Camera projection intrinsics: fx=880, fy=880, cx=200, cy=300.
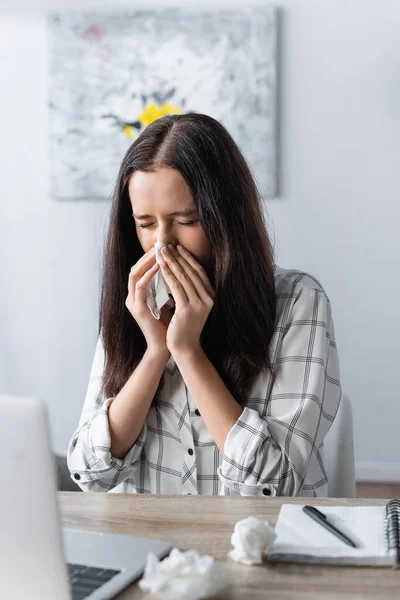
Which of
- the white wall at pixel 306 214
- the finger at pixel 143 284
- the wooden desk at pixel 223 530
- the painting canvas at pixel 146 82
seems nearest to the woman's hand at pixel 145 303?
the finger at pixel 143 284

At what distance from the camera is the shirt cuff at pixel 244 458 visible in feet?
4.62

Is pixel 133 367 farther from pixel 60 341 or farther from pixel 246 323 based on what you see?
pixel 60 341

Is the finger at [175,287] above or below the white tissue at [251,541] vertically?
above

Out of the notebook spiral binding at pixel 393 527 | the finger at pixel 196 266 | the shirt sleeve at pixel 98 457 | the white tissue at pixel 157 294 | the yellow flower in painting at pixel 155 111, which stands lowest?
the shirt sleeve at pixel 98 457

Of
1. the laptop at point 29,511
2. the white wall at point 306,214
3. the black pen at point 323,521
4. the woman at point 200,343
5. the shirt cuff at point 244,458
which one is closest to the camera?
the laptop at point 29,511

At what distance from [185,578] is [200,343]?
849 millimetres

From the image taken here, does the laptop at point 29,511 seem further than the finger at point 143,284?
No

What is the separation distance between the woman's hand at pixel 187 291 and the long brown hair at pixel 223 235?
1.1 inches

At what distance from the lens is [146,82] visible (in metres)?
3.44

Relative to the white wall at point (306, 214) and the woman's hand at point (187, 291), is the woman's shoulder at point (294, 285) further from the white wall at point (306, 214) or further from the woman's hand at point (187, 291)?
the white wall at point (306, 214)

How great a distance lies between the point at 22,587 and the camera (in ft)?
2.55

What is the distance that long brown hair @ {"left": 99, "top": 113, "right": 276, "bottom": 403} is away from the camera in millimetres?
1540

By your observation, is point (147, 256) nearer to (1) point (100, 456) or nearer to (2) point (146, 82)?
(1) point (100, 456)

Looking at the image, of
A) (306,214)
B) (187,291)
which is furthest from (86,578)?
(306,214)
